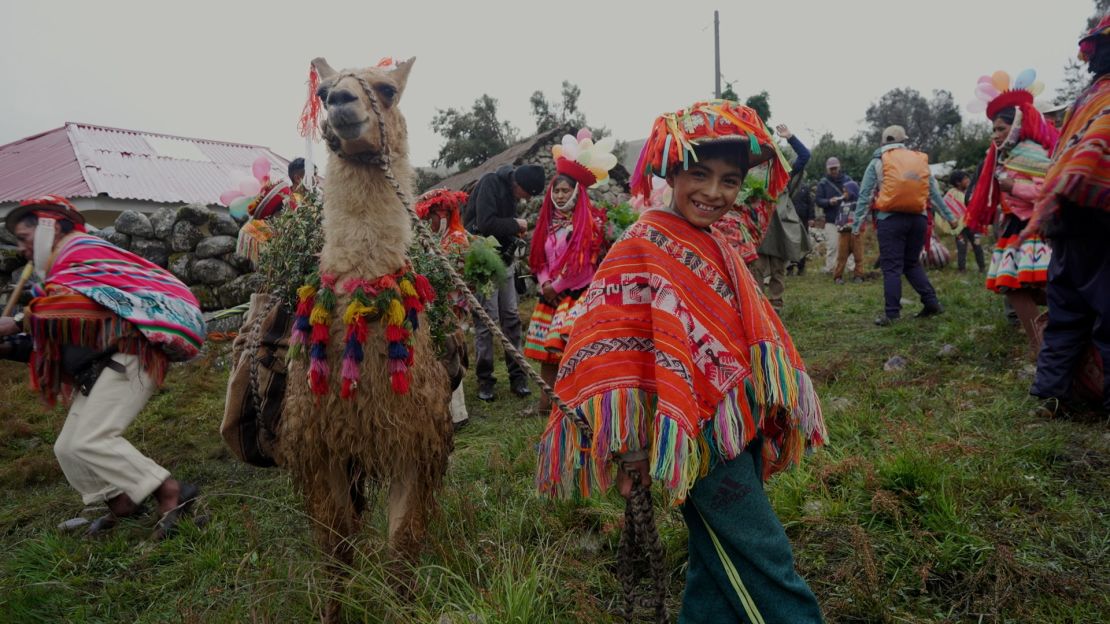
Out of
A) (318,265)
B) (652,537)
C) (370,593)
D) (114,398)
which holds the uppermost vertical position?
(318,265)

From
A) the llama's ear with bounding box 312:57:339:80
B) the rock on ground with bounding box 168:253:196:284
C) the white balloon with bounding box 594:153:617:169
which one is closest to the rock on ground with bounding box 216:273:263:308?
the rock on ground with bounding box 168:253:196:284

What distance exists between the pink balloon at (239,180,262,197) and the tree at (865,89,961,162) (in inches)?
1168

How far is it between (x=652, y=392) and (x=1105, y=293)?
9.19 ft

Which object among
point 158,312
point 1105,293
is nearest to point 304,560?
point 158,312

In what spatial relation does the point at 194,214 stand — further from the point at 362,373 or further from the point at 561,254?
the point at 362,373

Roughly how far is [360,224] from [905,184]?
5.88 meters

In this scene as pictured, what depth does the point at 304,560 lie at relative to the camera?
252 cm

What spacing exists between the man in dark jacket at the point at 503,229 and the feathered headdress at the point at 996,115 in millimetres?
3503

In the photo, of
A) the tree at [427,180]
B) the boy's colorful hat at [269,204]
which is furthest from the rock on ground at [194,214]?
the tree at [427,180]

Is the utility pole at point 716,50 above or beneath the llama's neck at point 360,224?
above

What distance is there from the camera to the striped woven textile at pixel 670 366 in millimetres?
1823

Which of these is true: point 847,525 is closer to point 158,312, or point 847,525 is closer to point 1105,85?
point 1105,85

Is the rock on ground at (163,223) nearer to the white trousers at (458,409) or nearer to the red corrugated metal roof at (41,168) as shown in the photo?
the red corrugated metal roof at (41,168)

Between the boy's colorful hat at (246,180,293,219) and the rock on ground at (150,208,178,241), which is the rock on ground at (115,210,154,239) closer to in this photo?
the rock on ground at (150,208,178,241)
